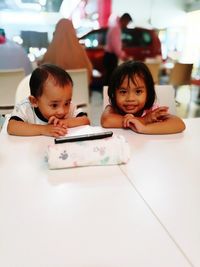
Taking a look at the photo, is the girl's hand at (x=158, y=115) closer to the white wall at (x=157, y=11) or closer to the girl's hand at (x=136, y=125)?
the girl's hand at (x=136, y=125)

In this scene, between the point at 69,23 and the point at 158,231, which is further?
the point at 69,23

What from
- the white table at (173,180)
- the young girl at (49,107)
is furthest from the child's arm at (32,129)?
the white table at (173,180)

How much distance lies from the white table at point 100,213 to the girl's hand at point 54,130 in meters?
0.12

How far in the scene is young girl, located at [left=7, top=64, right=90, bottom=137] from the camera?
90 centimetres

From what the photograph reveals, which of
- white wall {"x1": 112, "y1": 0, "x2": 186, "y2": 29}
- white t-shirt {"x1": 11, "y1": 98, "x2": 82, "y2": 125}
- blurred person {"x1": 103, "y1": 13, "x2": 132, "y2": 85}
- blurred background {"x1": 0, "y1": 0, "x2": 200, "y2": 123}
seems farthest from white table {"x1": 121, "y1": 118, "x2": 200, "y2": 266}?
white wall {"x1": 112, "y1": 0, "x2": 186, "y2": 29}

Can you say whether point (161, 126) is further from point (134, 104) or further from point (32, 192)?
point (32, 192)

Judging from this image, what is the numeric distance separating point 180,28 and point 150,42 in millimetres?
544

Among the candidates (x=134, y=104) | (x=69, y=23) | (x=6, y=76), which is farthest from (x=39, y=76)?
(x=69, y=23)

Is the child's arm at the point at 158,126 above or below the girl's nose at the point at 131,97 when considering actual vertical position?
below

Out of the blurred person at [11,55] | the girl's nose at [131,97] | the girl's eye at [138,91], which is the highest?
the girl's eye at [138,91]

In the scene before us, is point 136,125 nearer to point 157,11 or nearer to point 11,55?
point 11,55

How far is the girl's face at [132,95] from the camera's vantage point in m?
1.05

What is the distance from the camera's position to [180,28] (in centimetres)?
405

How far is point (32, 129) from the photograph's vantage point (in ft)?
2.94
